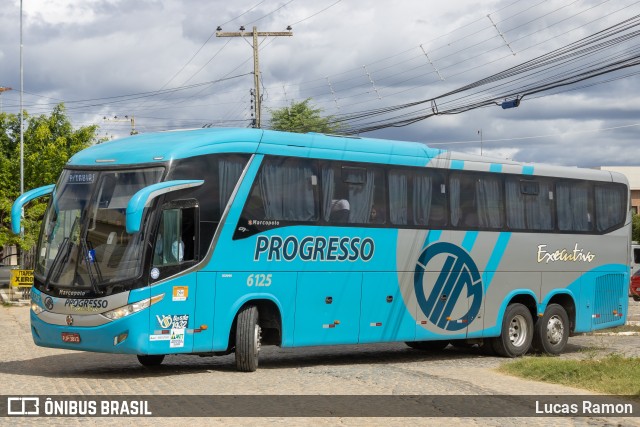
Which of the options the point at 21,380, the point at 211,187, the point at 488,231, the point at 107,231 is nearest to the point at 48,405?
the point at 21,380

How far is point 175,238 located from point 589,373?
6.24 meters

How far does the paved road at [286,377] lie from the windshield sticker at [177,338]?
0.46 m

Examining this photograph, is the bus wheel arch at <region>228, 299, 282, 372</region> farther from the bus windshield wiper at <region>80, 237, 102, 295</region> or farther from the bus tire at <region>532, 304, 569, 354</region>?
the bus tire at <region>532, 304, 569, 354</region>

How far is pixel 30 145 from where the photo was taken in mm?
54938

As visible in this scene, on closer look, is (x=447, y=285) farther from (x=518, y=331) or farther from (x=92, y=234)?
(x=92, y=234)

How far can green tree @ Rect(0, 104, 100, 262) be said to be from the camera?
2077 inches

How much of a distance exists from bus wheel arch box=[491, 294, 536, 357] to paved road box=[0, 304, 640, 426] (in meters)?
0.36

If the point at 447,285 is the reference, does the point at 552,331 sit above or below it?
below

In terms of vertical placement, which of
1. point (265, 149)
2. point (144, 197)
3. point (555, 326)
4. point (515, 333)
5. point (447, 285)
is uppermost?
point (265, 149)

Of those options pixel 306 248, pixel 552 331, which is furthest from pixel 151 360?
pixel 552 331

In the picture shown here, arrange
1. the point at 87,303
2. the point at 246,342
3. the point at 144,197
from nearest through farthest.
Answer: the point at 144,197, the point at 87,303, the point at 246,342

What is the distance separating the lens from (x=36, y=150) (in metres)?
54.9

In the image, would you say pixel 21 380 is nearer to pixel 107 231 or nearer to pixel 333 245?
pixel 107 231

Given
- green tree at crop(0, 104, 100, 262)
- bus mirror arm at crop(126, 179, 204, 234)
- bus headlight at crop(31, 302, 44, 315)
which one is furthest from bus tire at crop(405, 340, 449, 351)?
green tree at crop(0, 104, 100, 262)
